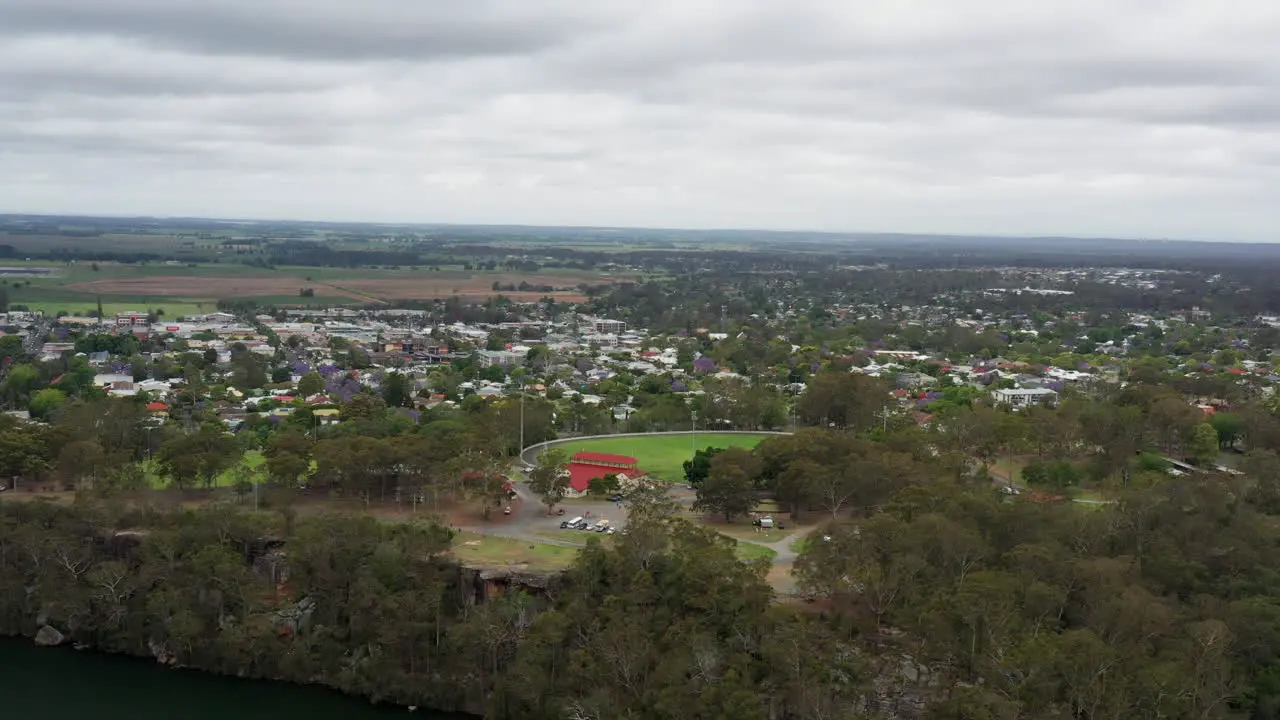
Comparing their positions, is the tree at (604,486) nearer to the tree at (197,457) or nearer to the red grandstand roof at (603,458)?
the red grandstand roof at (603,458)

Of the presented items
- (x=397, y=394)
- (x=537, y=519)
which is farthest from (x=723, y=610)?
(x=397, y=394)

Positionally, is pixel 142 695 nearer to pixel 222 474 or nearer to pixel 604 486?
pixel 222 474

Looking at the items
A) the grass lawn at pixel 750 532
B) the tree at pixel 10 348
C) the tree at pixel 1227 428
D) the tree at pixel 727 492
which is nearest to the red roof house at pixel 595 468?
the tree at pixel 727 492

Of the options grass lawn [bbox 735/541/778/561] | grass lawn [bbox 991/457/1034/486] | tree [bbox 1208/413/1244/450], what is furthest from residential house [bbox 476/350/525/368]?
grass lawn [bbox 735/541/778/561]

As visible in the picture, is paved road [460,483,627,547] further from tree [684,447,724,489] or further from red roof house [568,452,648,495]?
tree [684,447,724,489]

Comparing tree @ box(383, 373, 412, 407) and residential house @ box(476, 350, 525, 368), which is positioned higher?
tree @ box(383, 373, 412, 407)

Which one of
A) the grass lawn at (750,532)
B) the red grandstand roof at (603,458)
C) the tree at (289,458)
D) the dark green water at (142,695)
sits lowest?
the dark green water at (142,695)
